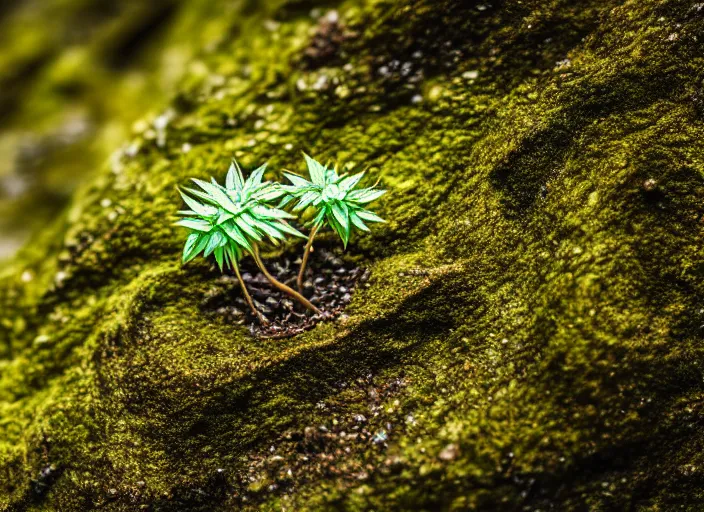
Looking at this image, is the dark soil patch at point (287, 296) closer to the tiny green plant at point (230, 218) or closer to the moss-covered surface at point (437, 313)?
the moss-covered surface at point (437, 313)

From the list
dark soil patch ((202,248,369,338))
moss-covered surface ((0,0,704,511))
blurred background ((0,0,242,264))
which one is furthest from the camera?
blurred background ((0,0,242,264))

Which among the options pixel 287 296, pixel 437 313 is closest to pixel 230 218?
pixel 287 296

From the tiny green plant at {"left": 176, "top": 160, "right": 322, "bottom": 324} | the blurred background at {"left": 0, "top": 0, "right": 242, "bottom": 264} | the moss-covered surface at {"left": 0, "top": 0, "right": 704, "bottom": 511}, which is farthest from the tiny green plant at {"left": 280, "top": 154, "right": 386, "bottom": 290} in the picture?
the blurred background at {"left": 0, "top": 0, "right": 242, "bottom": 264}

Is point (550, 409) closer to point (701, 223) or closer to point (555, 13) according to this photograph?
point (701, 223)

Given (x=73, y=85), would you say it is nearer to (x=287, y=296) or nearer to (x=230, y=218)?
(x=287, y=296)

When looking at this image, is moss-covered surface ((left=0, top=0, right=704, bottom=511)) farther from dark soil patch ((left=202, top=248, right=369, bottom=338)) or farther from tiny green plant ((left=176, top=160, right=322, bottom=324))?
tiny green plant ((left=176, top=160, right=322, bottom=324))

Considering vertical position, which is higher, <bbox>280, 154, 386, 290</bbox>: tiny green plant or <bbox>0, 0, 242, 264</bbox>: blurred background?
<bbox>0, 0, 242, 264</bbox>: blurred background
